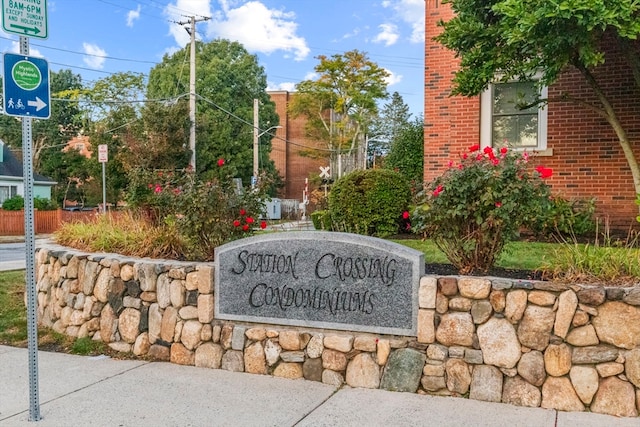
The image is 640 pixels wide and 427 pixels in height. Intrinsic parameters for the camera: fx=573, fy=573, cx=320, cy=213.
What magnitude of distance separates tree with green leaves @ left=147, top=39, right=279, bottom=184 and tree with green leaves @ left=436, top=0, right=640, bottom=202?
27.5 metres

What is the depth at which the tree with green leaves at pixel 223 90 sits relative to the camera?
1442 inches

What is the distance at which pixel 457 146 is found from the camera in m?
10.9

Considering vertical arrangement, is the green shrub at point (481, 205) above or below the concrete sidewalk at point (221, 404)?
above

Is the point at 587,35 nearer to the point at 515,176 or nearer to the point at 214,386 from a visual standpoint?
the point at 515,176

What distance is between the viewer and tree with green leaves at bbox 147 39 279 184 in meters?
36.6

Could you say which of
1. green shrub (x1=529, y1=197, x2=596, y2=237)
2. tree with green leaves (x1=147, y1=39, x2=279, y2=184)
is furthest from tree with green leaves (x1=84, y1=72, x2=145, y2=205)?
green shrub (x1=529, y1=197, x2=596, y2=237)

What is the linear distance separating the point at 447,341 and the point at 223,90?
35.6 metres

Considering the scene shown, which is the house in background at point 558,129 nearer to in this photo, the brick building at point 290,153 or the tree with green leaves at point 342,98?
the tree with green leaves at point 342,98

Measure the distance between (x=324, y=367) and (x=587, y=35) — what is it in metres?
5.14

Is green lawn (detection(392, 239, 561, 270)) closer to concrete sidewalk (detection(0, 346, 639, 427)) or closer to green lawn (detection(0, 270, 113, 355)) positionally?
concrete sidewalk (detection(0, 346, 639, 427))

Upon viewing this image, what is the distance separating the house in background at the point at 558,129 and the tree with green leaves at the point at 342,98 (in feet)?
82.0

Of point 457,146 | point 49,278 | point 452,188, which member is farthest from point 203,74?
point 452,188

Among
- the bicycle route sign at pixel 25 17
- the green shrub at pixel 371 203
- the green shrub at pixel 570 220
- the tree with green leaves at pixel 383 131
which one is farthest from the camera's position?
the tree with green leaves at pixel 383 131

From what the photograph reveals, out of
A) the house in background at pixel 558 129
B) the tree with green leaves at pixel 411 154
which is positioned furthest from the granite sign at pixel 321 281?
the tree with green leaves at pixel 411 154
